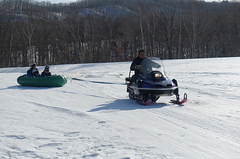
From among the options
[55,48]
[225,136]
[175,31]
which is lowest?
[225,136]

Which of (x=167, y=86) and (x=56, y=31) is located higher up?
(x=56, y=31)

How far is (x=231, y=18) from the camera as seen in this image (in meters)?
46.4

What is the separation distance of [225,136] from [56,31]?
46113 mm

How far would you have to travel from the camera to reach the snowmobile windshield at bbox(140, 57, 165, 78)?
6.63 metres

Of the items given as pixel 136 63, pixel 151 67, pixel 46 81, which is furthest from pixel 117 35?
pixel 151 67

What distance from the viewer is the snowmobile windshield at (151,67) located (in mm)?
6627

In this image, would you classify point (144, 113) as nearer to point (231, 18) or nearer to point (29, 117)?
point (29, 117)

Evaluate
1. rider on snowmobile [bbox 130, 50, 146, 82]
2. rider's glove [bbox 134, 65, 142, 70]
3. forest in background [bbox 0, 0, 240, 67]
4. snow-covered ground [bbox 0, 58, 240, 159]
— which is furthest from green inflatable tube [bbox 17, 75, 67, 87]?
forest in background [bbox 0, 0, 240, 67]

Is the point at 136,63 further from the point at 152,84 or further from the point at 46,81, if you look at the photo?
the point at 46,81

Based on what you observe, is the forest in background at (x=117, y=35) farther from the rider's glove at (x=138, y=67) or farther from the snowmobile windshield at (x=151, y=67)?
the rider's glove at (x=138, y=67)

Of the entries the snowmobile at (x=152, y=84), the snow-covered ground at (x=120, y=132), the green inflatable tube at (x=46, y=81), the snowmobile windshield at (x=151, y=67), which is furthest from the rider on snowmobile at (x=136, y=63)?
the green inflatable tube at (x=46, y=81)

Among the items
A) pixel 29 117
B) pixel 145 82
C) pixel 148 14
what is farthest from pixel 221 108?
pixel 148 14

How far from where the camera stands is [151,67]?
680 cm

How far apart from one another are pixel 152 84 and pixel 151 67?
2.26 ft
